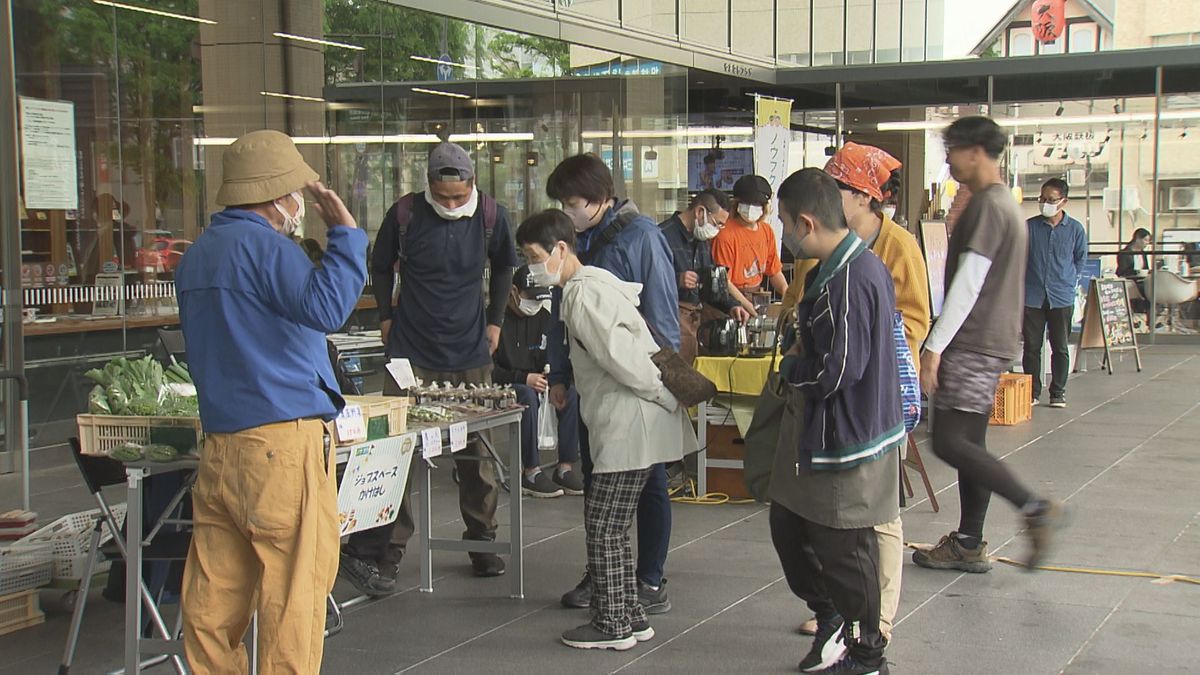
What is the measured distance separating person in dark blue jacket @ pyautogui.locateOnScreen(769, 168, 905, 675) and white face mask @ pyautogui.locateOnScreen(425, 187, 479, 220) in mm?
2035

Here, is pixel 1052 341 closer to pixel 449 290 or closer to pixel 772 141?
pixel 772 141

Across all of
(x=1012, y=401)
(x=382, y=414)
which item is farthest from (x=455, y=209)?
(x=1012, y=401)

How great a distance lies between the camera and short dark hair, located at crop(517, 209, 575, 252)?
4945 mm

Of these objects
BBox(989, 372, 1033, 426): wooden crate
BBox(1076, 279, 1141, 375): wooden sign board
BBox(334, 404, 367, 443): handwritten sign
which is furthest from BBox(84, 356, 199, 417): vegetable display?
BBox(1076, 279, 1141, 375): wooden sign board

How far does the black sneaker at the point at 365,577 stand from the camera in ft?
18.6

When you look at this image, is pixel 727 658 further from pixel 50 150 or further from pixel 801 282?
pixel 50 150

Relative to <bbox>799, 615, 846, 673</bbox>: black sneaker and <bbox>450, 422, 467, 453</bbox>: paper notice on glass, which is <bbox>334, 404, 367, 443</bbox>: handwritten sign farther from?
<bbox>799, 615, 846, 673</bbox>: black sneaker

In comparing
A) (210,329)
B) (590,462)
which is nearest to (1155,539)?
(590,462)

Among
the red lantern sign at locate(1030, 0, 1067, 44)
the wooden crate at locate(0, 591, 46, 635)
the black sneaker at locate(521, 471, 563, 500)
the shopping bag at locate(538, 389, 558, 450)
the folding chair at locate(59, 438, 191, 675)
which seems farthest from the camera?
the red lantern sign at locate(1030, 0, 1067, 44)

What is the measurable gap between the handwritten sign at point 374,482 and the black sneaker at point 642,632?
3.42 ft

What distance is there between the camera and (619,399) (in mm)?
4898

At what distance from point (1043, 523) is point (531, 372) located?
364 centimetres

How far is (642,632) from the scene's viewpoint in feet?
16.7

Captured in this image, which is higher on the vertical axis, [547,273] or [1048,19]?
[1048,19]
